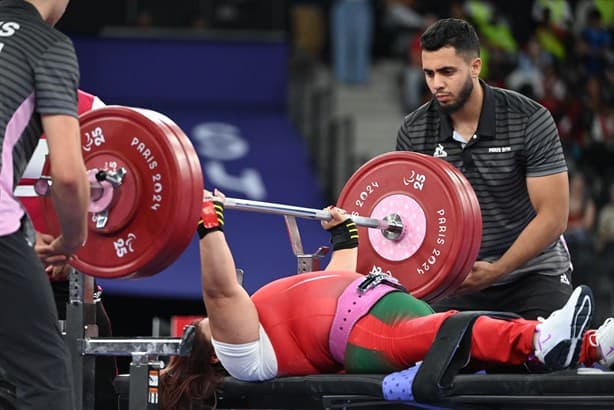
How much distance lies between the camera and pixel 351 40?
12.5 metres

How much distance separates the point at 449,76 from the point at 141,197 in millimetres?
1568

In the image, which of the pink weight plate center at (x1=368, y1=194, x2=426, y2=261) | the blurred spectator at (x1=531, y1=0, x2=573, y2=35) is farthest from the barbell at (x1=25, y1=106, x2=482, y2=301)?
the blurred spectator at (x1=531, y1=0, x2=573, y2=35)

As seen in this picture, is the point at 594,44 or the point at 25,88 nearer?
the point at 25,88

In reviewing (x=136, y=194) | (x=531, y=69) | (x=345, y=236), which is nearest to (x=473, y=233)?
(x=345, y=236)

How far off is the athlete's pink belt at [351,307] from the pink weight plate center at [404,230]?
2.15 feet

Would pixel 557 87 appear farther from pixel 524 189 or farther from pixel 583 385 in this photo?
pixel 583 385

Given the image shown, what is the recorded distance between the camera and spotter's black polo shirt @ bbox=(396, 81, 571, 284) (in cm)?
505

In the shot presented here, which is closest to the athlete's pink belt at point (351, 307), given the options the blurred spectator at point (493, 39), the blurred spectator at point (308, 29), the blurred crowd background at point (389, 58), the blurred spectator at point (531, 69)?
the blurred crowd background at point (389, 58)

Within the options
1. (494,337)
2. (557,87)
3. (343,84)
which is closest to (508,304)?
(494,337)

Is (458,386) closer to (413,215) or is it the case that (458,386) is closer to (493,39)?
(413,215)

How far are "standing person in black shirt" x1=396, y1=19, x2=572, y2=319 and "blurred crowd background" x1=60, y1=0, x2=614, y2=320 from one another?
4384mm

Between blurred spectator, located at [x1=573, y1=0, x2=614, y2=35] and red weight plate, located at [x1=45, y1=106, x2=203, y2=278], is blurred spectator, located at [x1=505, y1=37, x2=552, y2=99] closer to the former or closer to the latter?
blurred spectator, located at [x1=573, y1=0, x2=614, y2=35]

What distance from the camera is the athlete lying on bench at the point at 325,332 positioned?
13.4ft

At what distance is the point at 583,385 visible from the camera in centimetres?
402
